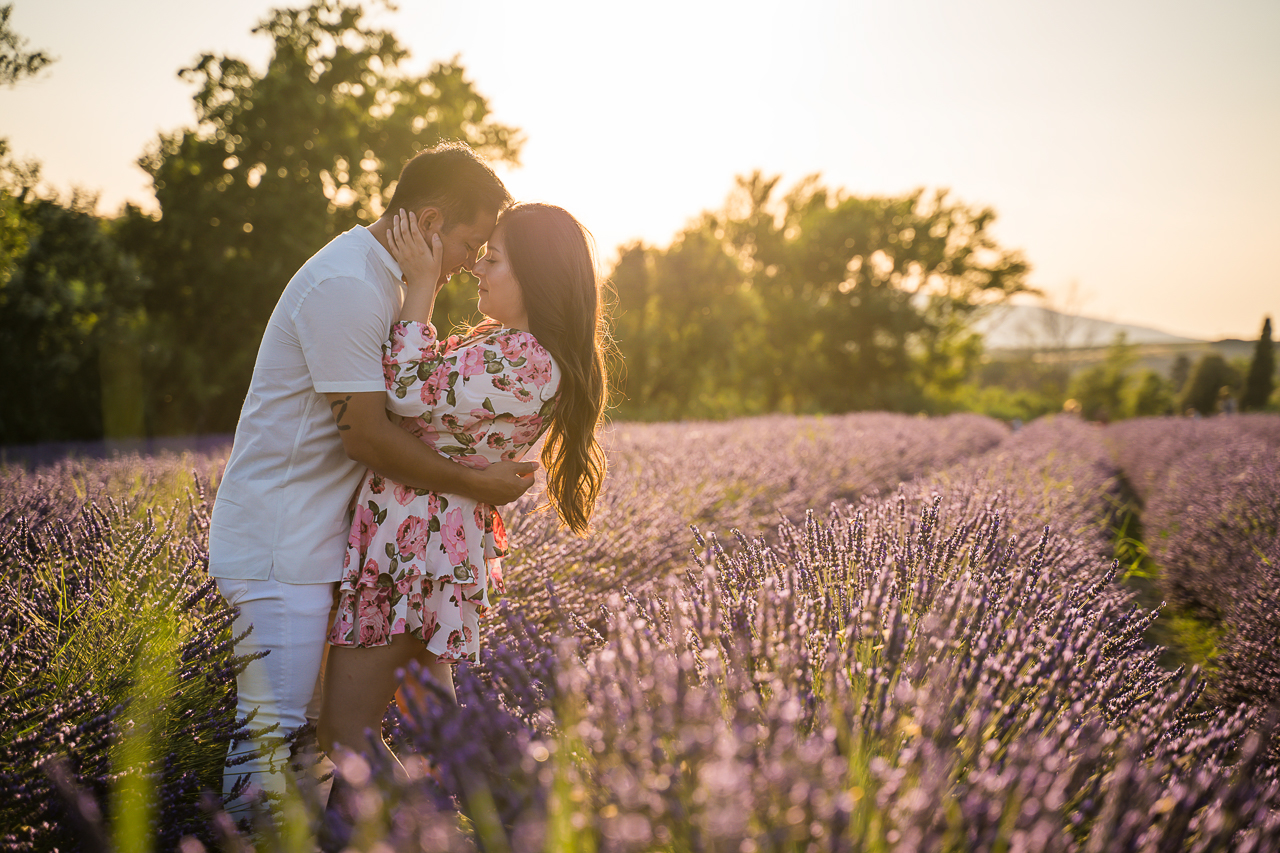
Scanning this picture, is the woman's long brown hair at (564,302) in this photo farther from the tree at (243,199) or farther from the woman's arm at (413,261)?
the tree at (243,199)

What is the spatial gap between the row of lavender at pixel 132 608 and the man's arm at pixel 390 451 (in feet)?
1.18

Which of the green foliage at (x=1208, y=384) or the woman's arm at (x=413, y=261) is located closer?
the woman's arm at (x=413, y=261)

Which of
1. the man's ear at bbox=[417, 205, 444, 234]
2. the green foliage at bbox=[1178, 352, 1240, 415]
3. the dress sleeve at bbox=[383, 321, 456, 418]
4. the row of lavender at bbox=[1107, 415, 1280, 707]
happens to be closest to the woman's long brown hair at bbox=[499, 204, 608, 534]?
the man's ear at bbox=[417, 205, 444, 234]

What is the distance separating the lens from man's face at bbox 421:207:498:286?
1700 millimetres

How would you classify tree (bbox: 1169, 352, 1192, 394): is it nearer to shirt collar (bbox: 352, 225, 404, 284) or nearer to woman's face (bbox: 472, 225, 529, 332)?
woman's face (bbox: 472, 225, 529, 332)

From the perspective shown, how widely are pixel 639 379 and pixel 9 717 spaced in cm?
2269

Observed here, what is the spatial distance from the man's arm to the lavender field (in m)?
0.34

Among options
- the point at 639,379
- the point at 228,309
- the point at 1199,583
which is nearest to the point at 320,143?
the point at 228,309

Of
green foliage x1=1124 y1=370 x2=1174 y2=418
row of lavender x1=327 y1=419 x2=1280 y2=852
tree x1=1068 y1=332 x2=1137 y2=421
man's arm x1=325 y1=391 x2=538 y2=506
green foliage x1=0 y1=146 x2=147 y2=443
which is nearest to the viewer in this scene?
row of lavender x1=327 y1=419 x2=1280 y2=852

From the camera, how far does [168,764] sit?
1406 mm

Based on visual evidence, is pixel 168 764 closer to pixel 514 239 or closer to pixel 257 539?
pixel 257 539

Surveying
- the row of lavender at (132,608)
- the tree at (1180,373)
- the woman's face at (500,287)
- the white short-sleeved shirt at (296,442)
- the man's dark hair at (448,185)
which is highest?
the tree at (1180,373)

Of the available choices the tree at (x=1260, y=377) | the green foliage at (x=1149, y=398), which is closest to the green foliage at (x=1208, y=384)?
the green foliage at (x=1149, y=398)

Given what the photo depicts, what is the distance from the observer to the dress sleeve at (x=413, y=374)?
1.53m
